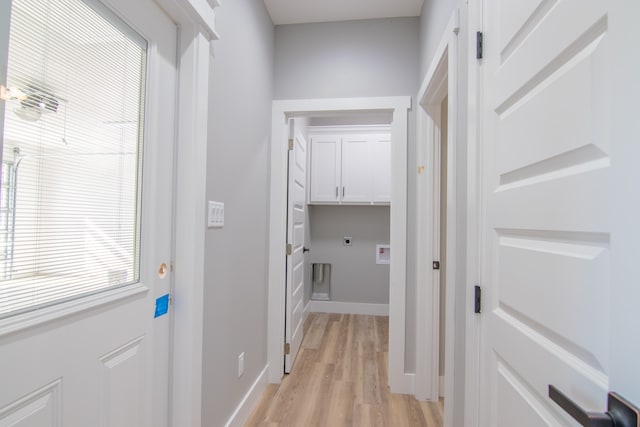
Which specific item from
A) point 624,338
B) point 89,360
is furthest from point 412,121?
point 89,360

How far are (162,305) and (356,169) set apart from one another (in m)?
3.07

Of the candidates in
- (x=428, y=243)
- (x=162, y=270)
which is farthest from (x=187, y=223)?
(x=428, y=243)

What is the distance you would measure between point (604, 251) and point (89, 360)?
4.09ft

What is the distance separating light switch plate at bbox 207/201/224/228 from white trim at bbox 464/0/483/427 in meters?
1.08

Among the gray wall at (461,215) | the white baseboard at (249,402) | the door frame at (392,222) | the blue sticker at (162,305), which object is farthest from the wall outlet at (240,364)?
the gray wall at (461,215)

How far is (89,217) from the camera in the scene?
34.8 inches

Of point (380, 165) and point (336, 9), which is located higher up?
point (336, 9)

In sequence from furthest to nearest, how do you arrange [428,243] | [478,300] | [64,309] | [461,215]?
[428,243]
[461,215]
[478,300]
[64,309]

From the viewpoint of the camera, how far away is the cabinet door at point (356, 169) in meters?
3.87

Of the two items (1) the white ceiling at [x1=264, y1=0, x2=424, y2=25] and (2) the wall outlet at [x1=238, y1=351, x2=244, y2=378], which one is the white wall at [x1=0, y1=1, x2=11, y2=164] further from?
(1) the white ceiling at [x1=264, y1=0, x2=424, y2=25]

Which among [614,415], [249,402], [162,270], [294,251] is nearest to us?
[614,415]

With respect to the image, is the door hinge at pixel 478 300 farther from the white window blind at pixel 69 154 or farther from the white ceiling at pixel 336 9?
the white ceiling at pixel 336 9

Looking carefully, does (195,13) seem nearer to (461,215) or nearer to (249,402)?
(461,215)

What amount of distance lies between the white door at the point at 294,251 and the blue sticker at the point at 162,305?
1273 mm
